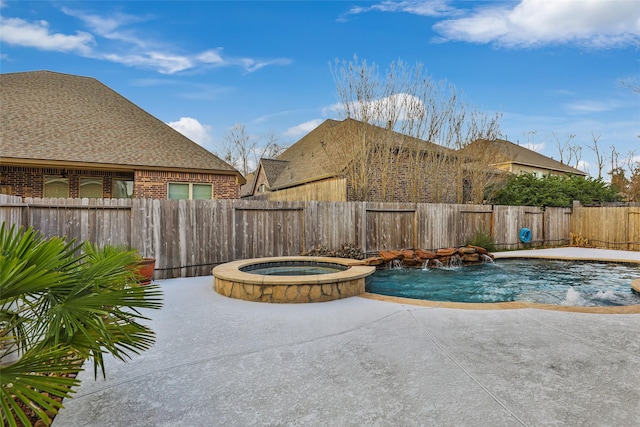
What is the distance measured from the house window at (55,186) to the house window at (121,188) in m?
1.29

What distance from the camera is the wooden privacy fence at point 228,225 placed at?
646cm

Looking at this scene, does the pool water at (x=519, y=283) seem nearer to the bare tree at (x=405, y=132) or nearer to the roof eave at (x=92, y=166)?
the bare tree at (x=405, y=132)

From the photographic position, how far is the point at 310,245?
28.8 feet

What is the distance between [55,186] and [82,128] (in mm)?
2118

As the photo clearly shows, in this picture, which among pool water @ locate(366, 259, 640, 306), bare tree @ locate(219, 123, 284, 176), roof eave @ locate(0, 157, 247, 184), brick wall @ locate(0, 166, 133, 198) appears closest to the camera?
pool water @ locate(366, 259, 640, 306)

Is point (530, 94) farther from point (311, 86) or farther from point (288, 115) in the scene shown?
point (288, 115)

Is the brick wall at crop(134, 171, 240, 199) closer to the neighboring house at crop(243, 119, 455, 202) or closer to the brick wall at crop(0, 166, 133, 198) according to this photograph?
the brick wall at crop(0, 166, 133, 198)

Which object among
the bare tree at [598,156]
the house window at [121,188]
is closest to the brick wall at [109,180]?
the house window at [121,188]

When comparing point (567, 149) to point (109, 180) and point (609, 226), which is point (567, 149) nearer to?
point (609, 226)

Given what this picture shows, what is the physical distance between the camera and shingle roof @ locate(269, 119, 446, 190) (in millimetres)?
11565

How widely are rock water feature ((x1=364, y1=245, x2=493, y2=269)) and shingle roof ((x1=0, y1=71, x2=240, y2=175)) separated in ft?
21.3

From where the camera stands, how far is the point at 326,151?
13.6 metres

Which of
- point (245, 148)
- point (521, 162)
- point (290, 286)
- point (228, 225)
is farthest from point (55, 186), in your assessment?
point (245, 148)

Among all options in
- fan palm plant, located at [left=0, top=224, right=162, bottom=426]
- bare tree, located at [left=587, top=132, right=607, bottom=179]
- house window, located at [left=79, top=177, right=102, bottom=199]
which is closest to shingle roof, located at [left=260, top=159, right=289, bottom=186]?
house window, located at [left=79, top=177, right=102, bottom=199]
